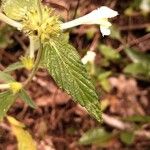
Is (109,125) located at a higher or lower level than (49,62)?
lower

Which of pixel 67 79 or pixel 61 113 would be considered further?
pixel 61 113

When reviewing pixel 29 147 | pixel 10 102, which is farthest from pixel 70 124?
pixel 10 102

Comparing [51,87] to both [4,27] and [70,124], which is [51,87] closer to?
[70,124]

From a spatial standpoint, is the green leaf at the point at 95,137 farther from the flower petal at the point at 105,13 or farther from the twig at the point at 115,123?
the flower petal at the point at 105,13

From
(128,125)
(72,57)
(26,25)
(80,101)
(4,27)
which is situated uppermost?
(4,27)

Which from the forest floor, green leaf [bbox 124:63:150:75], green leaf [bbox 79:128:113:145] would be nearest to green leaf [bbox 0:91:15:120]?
the forest floor

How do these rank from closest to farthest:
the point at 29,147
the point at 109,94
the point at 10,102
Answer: the point at 10,102
the point at 29,147
the point at 109,94
